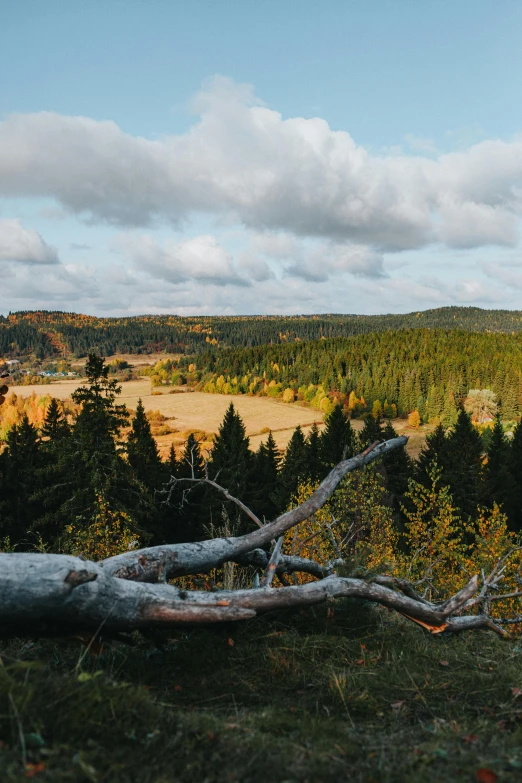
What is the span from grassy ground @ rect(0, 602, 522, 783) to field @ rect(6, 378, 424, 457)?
66074 millimetres

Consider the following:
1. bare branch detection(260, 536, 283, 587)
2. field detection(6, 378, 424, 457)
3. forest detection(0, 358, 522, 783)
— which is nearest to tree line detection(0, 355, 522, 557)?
bare branch detection(260, 536, 283, 587)

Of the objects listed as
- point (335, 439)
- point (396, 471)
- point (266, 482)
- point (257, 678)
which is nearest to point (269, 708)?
point (257, 678)

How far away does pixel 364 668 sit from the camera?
4.53 meters

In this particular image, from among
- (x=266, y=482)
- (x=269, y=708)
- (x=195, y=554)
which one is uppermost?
(x=195, y=554)

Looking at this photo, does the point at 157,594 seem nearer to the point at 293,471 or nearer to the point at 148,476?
the point at 148,476

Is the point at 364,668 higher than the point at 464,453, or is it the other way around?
the point at 364,668

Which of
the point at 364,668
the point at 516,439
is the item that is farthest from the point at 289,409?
the point at 364,668

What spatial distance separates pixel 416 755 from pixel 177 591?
8.32 feet

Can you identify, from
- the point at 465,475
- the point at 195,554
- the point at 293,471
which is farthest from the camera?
the point at 293,471

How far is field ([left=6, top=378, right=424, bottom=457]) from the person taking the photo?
8444 centimetres

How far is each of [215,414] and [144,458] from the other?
70.2m

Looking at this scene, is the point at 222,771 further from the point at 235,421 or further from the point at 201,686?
the point at 235,421

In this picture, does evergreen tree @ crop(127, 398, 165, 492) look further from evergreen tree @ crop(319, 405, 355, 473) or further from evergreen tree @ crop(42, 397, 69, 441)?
evergreen tree @ crop(319, 405, 355, 473)

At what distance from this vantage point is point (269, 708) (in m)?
3.64
